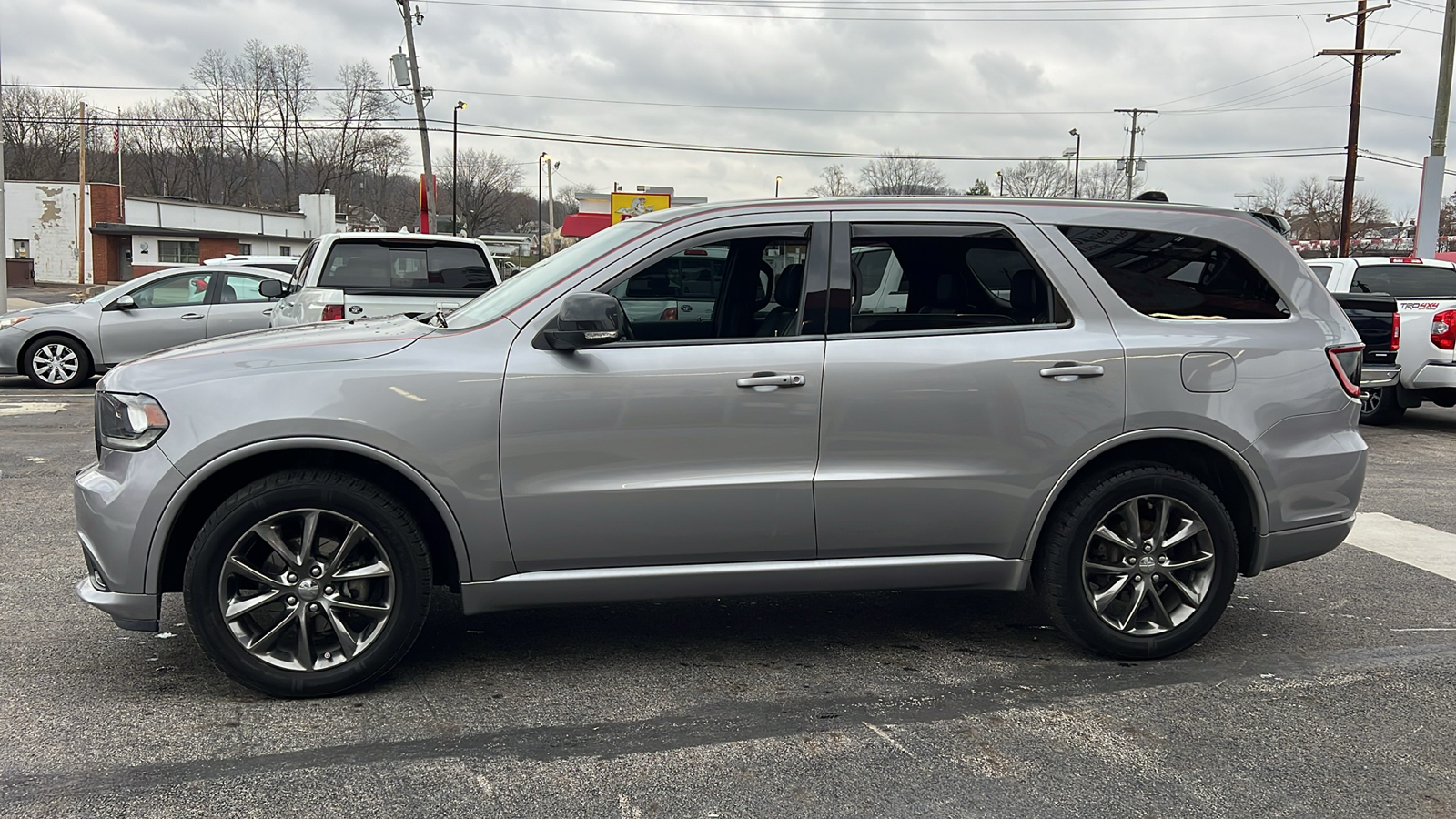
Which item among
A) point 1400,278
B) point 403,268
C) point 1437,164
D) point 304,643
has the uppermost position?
point 1437,164

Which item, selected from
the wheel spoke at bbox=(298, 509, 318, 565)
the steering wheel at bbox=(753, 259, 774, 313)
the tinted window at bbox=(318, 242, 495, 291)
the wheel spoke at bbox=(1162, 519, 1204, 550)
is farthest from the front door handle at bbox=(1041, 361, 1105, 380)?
the tinted window at bbox=(318, 242, 495, 291)

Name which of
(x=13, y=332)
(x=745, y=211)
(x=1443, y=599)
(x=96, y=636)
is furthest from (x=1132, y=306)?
(x=13, y=332)

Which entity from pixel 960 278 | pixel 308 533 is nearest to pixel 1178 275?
pixel 960 278

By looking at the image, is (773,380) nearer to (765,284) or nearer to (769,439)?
(769,439)

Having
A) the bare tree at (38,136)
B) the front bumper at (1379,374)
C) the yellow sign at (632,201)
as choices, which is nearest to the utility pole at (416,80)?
the yellow sign at (632,201)

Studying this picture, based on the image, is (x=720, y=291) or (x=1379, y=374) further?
(x=1379, y=374)

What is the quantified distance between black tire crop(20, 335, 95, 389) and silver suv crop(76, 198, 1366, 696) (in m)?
11.1

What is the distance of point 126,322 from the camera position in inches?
531

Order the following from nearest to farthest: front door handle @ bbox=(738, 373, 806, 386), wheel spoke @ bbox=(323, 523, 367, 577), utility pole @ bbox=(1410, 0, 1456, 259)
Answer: wheel spoke @ bbox=(323, 523, 367, 577) → front door handle @ bbox=(738, 373, 806, 386) → utility pole @ bbox=(1410, 0, 1456, 259)

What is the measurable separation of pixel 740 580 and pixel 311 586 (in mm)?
1507

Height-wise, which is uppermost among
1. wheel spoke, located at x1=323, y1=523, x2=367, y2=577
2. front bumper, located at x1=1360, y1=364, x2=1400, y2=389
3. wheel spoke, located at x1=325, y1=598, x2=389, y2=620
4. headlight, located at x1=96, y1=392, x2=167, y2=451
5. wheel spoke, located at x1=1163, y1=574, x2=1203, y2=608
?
front bumper, located at x1=1360, y1=364, x2=1400, y2=389

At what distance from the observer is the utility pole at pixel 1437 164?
20516 millimetres

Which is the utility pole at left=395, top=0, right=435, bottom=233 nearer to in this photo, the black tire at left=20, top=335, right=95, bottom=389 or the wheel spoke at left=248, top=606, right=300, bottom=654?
the black tire at left=20, top=335, right=95, bottom=389

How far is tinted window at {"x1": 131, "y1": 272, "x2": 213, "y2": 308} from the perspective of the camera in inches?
539
